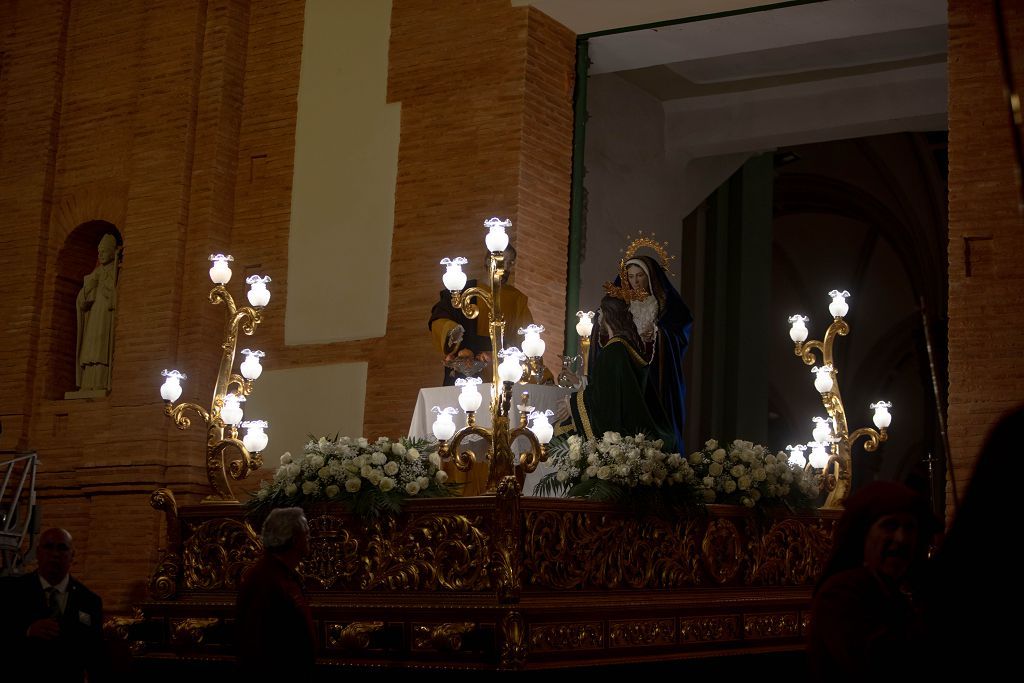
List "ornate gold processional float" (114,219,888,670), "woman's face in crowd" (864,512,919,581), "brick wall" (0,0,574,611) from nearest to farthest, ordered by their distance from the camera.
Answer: "woman's face in crowd" (864,512,919,581) → "ornate gold processional float" (114,219,888,670) → "brick wall" (0,0,574,611)

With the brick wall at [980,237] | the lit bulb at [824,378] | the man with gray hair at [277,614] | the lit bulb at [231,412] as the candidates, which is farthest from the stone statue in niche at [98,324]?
the man with gray hair at [277,614]

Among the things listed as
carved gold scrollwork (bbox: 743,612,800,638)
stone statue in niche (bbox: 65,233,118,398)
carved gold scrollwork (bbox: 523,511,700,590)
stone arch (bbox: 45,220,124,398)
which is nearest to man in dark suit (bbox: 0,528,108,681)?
carved gold scrollwork (bbox: 523,511,700,590)

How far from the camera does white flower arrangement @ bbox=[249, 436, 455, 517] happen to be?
25.5ft

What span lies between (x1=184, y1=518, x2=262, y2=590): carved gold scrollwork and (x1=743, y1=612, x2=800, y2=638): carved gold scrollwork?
3051 millimetres

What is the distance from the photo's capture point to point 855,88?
48.9 ft

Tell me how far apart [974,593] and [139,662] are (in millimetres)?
6421

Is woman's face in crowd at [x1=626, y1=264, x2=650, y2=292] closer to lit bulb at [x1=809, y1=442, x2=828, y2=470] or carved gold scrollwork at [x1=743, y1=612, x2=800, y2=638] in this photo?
lit bulb at [x1=809, y1=442, x2=828, y2=470]

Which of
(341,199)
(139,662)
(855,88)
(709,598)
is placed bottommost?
(139,662)

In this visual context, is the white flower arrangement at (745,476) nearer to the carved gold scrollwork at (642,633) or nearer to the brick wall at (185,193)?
the carved gold scrollwork at (642,633)

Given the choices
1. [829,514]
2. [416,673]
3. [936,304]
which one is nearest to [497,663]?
[416,673]

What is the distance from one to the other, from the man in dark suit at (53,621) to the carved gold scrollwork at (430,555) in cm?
167

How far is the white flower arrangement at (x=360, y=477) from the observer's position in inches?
306

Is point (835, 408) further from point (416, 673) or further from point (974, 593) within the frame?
point (974, 593)

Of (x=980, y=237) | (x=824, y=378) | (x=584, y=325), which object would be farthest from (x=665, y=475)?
(x=980, y=237)
